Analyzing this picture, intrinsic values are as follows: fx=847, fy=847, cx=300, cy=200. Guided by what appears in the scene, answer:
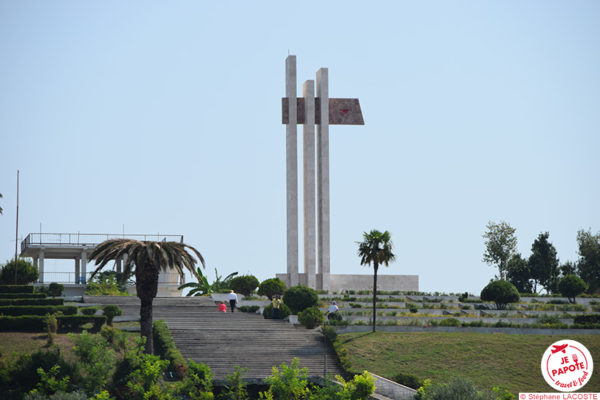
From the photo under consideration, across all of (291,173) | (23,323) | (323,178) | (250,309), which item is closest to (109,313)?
(23,323)

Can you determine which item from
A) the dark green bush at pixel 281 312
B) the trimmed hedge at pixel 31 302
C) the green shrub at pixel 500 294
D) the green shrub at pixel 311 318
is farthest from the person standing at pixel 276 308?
the green shrub at pixel 500 294

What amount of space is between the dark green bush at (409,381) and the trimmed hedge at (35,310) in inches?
619

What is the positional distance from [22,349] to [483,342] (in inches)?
811

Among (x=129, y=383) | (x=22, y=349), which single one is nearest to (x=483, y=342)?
(x=129, y=383)

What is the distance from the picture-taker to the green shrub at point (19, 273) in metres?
55.1

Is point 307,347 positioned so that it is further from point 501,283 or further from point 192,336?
point 501,283

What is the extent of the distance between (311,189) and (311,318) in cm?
2365

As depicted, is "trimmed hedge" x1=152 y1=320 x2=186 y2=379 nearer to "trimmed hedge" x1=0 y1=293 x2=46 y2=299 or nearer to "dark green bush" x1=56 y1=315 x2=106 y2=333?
"dark green bush" x1=56 y1=315 x2=106 y2=333

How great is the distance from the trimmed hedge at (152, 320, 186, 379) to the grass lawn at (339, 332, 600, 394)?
743cm

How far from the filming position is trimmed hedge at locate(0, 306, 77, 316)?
38469mm

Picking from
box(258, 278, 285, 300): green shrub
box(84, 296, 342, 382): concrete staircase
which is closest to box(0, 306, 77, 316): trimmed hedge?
box(84, 296, 342, 382): concrete staircase

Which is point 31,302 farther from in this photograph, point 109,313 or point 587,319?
point 587,319

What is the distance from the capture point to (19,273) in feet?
182

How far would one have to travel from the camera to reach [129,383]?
2925 cm
